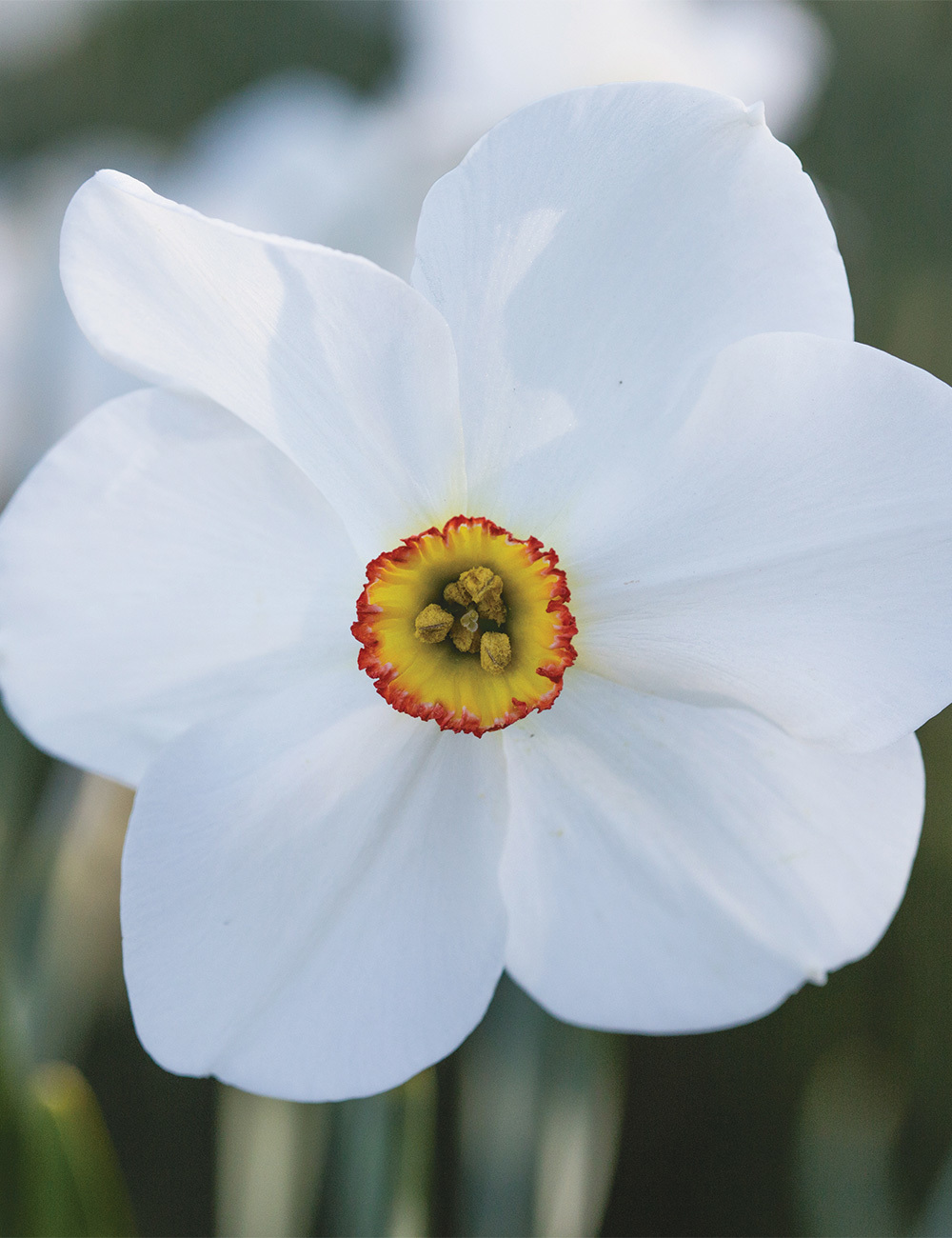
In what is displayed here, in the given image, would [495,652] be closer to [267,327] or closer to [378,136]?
[267,327]

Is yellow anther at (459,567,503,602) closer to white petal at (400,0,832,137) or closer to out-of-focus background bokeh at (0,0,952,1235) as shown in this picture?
out-of-focus background bokeh at (0,0,952,1235)

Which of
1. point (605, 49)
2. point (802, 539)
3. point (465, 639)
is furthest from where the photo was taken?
point (605, 49)

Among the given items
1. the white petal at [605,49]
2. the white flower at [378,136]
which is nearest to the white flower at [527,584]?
the white flower at [378,136]

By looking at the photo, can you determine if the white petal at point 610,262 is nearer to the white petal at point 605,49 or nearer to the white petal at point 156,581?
the white petal at point 156,581

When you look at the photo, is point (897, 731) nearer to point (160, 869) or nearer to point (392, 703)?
point (392, 703)

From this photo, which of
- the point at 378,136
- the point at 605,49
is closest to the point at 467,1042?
the point at 378,136

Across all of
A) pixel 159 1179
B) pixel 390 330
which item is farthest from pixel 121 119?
pixel 390 330

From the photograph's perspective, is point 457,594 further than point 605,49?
No
